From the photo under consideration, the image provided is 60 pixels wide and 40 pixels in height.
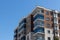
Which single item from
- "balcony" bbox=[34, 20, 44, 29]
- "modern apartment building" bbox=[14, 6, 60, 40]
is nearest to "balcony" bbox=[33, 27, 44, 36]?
"modern apartment building" bbox=[14, 6, 60, 40]

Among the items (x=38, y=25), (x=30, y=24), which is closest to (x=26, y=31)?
(x=30, y=24)

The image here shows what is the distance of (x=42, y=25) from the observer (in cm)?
7975

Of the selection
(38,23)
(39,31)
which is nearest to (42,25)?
(38,23)

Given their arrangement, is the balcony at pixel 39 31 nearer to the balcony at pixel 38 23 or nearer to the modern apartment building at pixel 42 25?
the modern apartment building at pixel 42 25

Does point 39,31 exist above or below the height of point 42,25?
below

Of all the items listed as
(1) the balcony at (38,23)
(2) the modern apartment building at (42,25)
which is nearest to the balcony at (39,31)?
(2) the modern apartment building at (42,25)

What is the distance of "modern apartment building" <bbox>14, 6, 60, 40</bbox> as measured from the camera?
3132 inches

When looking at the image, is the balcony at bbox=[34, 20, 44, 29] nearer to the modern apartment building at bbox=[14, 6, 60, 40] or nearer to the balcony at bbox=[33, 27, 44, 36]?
the modern apartment building at bbox=[14, 6, 60, 40]

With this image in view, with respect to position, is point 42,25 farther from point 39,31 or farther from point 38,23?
point 39,31

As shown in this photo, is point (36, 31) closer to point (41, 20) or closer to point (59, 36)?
point (41, 20)

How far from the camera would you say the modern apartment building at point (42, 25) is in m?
79.6

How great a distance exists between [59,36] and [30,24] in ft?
46.4

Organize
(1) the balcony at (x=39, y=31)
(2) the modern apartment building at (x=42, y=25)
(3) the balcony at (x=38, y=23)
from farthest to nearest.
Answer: (2) the modern apartment building at (x=42, y=25) → (3) the balcony at (x=38, y=23) → (1) the balcony at (x=39, y=31)

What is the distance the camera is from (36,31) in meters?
79.8
